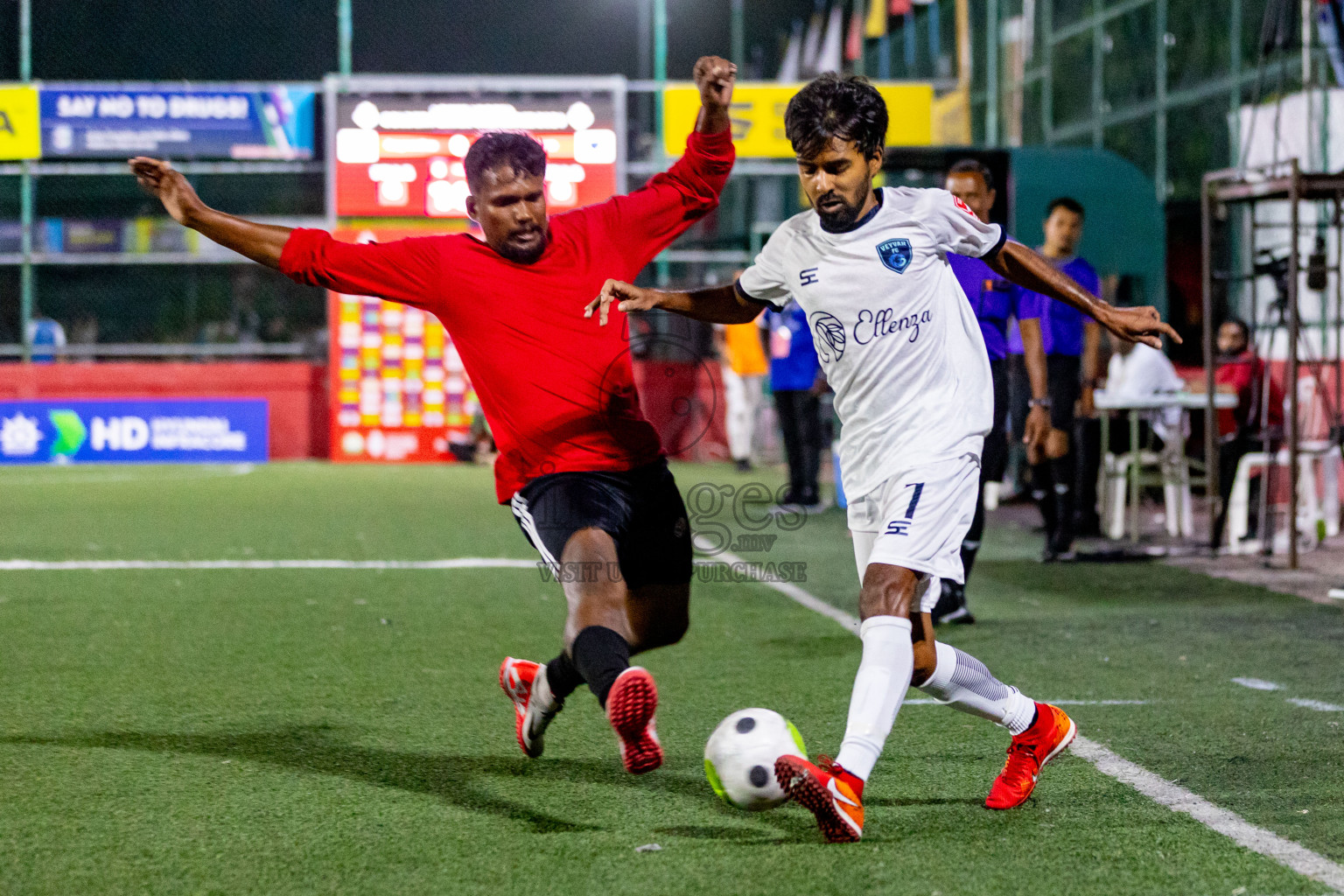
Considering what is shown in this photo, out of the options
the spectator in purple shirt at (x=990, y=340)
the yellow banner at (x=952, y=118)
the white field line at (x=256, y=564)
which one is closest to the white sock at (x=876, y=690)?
the spectator in purple shirt at (x=990, y=340)

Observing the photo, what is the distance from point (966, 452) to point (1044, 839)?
0.95 metres

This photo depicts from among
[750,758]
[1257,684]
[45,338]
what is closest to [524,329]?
[750,758]

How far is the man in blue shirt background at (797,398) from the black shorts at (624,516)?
8.63 m

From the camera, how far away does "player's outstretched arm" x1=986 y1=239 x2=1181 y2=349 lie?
395 cm

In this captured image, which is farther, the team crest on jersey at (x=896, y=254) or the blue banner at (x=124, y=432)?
the blue banner at (x=124, y=432)

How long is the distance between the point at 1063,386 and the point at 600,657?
580 centimetres

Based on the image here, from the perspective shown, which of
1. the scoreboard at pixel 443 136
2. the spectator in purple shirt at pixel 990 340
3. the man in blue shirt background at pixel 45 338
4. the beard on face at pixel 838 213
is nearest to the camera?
the beard on face at pixel 838 213

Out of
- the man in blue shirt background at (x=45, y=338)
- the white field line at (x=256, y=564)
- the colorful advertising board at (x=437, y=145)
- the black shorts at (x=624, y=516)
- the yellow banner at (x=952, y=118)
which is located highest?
the yellow banner at (x=952, y=118)

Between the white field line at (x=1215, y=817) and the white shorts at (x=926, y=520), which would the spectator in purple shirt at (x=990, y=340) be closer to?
A: the white field line at (x=1215, y=817)

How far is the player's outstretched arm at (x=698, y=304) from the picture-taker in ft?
12.7

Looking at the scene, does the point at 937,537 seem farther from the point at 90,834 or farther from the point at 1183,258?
the point at 1183,258

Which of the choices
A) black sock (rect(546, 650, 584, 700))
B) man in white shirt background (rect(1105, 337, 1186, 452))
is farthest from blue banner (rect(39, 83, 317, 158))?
black sock (rect(546, 650, 584, 700))

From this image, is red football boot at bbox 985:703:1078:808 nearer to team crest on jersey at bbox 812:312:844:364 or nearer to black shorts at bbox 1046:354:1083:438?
team crest on jersey at bbox 812:312:844:364

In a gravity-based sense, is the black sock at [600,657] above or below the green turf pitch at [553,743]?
above
